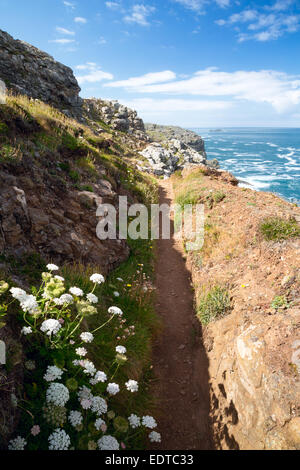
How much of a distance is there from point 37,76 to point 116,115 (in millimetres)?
40177

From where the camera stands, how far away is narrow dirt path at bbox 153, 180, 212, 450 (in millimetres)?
5086

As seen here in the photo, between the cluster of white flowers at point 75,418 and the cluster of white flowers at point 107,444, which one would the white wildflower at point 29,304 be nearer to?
the cluster of white flowers at point 75,418

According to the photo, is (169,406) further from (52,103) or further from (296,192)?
Result: (296,192)

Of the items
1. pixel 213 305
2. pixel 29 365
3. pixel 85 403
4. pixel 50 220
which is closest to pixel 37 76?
pixel 50 220

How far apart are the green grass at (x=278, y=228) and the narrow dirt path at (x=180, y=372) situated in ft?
12.2

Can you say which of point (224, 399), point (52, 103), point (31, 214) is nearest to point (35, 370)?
point (224, 399)

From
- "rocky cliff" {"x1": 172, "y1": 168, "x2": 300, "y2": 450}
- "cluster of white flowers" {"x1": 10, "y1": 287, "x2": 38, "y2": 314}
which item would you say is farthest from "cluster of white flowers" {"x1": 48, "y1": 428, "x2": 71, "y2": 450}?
"rocky cliff" {"x1": 172, "y1": 168, "x2": 300, "y2": 450}

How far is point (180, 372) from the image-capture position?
6.45m

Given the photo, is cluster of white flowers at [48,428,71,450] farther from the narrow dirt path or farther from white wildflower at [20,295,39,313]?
the narrow dirt path

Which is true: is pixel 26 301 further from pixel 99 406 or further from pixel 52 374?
pixel 99 406

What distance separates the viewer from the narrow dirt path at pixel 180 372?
509 centimetres

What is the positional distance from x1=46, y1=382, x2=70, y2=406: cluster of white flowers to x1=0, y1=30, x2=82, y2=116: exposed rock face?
2192 cm

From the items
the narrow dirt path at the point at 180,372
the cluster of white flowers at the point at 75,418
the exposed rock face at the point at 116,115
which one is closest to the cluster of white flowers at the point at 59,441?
the cluster of white flowers at the point at 75,418

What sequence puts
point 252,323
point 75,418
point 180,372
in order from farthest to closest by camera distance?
point 180,372
point 252,323
point 75,418
